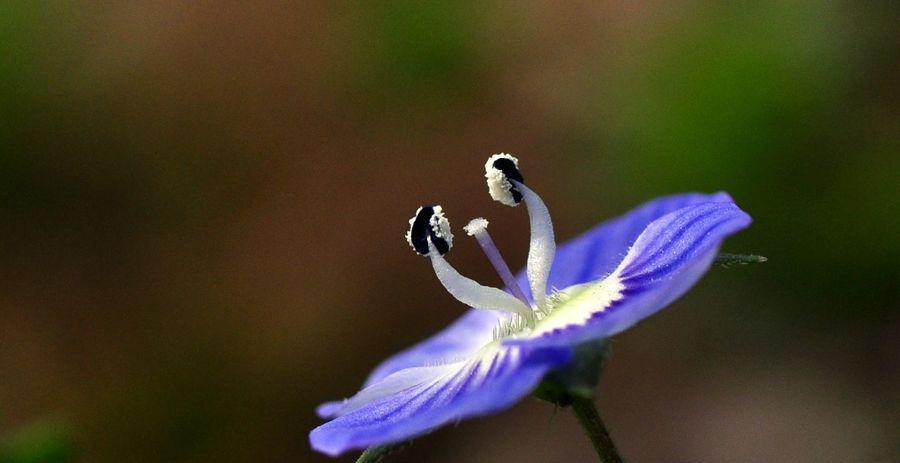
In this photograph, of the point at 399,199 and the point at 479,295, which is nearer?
the point at 479,295

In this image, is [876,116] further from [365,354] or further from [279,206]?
[279,206]

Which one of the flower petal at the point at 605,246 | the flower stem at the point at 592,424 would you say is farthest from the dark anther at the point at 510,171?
the flower stem at the point at 592,424

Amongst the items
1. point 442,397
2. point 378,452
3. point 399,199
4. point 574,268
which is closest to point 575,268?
point 574,268

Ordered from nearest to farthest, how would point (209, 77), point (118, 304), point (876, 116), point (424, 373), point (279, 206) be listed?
point (424, 373) < point (876, 116) < point (118, 304) < point (279, 206) < point (209, 77)

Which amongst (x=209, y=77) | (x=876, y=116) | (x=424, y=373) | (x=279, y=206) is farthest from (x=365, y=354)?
(x=424, y=373)

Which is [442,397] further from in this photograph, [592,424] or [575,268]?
[575,268]

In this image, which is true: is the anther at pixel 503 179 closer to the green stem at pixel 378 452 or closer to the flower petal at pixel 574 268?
the flower petal at pixel 574 268

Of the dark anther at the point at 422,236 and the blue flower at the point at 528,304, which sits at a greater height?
the dark anther at the point at 422,236
